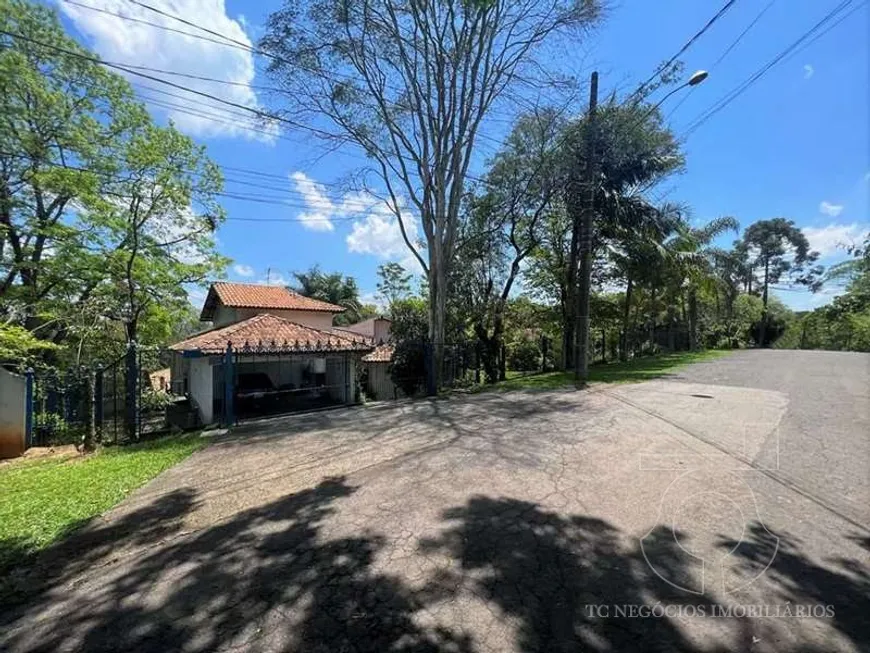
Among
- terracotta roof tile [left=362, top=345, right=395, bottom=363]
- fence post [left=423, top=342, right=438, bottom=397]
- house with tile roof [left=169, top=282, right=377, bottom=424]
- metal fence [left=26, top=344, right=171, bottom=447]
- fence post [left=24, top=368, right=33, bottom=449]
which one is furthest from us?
terracotta roof tile [left=362, top=345, right=395, bottom=363]

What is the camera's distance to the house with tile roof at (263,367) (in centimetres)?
1034

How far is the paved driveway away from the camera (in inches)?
89.9

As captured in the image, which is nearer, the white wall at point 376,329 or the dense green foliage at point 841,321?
the dense green foliage at point 841,321

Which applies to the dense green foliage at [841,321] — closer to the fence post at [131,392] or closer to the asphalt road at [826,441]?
the asphalt road at [826,441]

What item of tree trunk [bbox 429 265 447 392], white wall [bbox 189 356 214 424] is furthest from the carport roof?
tree trunk [bbox 429 265 447 392]

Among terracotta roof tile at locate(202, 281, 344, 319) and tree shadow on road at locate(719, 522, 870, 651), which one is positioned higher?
terracotta roof tile at locate(202, 281, 344, 319)

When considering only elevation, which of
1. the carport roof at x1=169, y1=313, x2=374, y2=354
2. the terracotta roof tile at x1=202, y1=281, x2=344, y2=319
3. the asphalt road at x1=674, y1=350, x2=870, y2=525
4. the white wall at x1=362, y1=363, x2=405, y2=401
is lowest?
the white wall at x1=362, y1=363, x2=405, y2=401

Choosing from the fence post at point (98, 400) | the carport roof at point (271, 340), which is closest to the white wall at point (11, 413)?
the fence post at point (98, 400)

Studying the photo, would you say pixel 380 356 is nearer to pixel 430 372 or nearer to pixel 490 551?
pixel 430 372

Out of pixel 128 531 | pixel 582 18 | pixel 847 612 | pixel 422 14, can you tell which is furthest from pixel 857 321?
pixel 128 531

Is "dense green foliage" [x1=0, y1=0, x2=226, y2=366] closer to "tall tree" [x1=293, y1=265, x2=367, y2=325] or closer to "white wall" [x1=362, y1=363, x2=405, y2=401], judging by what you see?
"white wall" [x1=362, y1=363, x2=405, y2=401]

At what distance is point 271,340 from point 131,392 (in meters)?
4.43

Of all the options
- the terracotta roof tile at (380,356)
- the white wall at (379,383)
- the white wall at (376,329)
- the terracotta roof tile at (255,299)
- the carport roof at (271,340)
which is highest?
the terracotta roof tile at (255,299)

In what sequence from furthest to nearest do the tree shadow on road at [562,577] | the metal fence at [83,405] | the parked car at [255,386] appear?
1. the parked car at [255,386]
2. the metal fence at [83,405]
3. the tree shadow on road at [562,577]
